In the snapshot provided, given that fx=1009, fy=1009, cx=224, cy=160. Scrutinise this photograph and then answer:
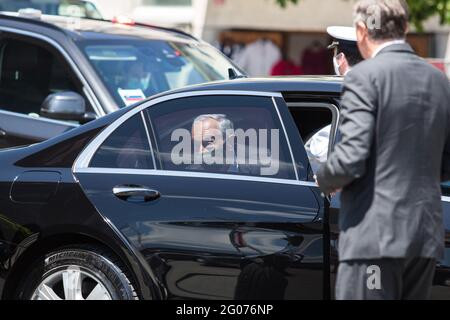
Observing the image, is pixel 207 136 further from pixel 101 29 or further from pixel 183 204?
pixel 101 29

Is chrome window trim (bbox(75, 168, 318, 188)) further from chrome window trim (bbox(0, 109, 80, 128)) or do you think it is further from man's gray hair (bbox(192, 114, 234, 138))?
chrome window trim (bbox(0, 109, 80, 128))

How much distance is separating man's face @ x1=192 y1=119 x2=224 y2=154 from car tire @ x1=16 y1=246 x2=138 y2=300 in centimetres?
68

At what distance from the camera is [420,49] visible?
17.0m

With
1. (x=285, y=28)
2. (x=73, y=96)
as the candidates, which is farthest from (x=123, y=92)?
(x=285, y=28)

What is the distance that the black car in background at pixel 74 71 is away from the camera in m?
6.97

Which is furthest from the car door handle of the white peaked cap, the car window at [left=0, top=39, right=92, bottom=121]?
the car window at [left=0, top=39, right=92, bottom=121]

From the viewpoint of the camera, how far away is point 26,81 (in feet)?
24.7

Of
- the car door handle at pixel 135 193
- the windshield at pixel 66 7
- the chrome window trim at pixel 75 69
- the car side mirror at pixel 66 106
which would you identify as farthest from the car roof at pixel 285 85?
the windshield at pixel 66 7

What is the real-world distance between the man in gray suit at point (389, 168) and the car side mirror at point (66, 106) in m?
3.23

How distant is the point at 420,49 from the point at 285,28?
230cm

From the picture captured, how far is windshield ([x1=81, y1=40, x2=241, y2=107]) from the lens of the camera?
718 centimetres

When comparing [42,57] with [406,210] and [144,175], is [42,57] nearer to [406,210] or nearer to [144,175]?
[144,175]

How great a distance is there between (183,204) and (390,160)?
1.25m

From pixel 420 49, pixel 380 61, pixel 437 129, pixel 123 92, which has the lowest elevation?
pixel 420 49
